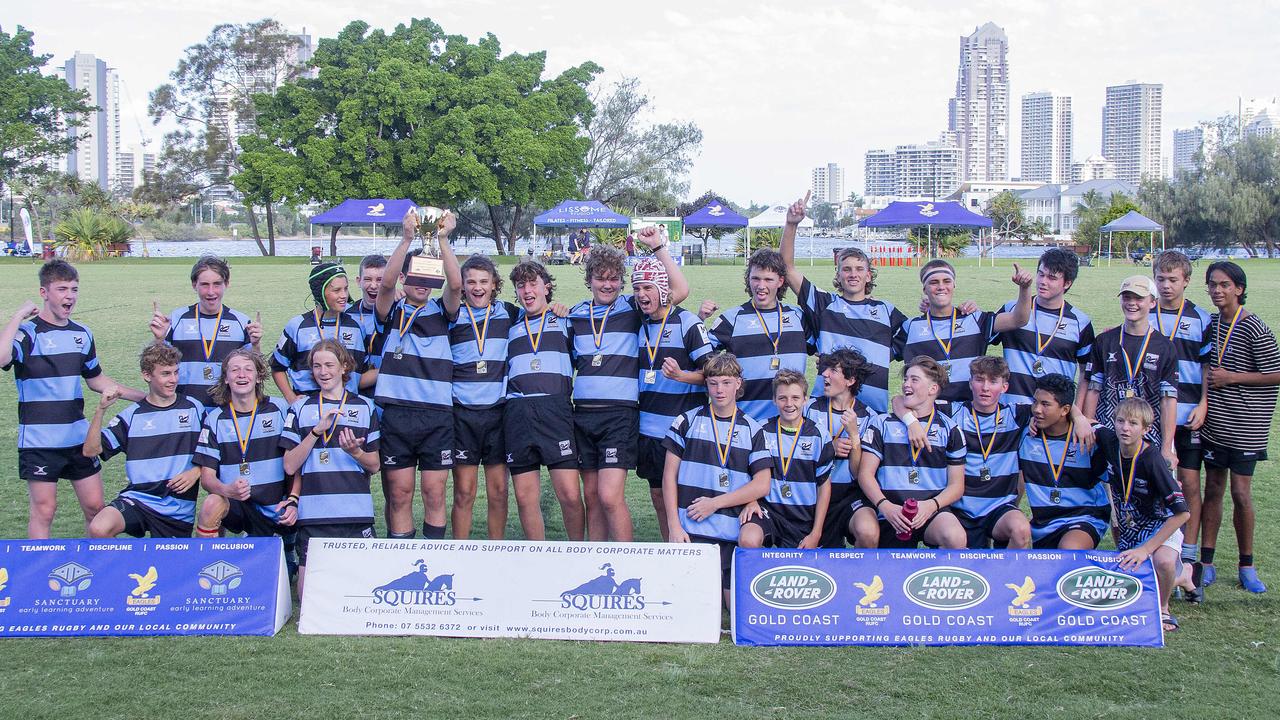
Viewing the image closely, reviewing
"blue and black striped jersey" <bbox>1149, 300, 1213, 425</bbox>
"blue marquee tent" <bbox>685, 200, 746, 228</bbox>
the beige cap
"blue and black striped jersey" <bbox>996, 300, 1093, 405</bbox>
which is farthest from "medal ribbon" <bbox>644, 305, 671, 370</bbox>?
"blue marquee tent" <bbox>685, 200, 746, 228</bbox>

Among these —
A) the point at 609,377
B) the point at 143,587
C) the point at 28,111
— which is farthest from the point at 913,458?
the point at 28,111

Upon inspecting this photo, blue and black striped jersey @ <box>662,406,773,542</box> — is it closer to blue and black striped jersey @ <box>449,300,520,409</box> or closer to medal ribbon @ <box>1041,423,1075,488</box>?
blue and black striped jersey @ <box>449,300,520,409</box>

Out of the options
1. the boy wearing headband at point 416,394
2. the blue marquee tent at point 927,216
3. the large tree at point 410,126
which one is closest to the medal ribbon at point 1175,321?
the boy wearing headband at point 416,394

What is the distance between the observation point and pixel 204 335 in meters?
5.57

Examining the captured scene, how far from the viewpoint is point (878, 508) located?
497 cm

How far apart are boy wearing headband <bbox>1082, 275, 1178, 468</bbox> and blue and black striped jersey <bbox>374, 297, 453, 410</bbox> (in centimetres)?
330

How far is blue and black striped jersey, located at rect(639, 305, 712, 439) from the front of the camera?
5340mm

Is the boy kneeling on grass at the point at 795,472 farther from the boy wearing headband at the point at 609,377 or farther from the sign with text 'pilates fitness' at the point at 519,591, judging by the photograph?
the boy wearing headband at the point at 609,377

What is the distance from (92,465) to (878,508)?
13.3ft

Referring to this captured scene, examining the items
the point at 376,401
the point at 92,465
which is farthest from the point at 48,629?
the point at 376,401

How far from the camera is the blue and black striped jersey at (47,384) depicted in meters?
5.27

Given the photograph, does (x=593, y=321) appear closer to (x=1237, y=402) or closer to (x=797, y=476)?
(x=797, y=476)

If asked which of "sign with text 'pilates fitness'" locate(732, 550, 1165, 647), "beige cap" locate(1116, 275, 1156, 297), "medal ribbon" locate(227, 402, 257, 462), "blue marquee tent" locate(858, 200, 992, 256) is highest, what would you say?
"blue marquee tent" locate(858, 200, 992, 256)

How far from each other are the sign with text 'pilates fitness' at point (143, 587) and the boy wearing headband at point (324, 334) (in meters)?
1.15
